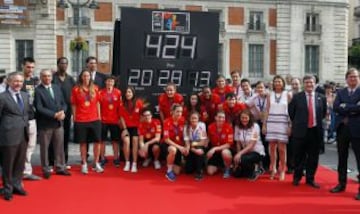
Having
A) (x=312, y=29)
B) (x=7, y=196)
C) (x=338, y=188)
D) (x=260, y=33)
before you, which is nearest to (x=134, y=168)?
(x=7, y=196)

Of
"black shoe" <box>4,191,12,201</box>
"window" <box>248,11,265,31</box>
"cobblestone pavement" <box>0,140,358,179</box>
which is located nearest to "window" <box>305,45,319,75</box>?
"window" <box>248,11,265,31</box>

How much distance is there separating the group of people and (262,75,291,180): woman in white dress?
0.05ft

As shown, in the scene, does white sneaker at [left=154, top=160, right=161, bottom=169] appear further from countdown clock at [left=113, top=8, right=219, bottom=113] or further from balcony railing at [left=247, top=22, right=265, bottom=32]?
balcony railing at [left=247, top=22, right=265, bottom=32]

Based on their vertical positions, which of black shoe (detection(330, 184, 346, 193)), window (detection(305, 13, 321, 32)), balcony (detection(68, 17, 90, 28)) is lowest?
black shoe (detection(330, 184, 346, 193))

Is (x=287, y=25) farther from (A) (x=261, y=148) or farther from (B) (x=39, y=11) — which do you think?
(A) (x=261, y=148)

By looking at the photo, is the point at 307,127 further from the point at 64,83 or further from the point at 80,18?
the point at 80,18

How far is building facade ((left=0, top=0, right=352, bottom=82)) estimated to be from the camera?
35281 mm

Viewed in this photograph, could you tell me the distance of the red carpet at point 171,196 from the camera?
6.05 m

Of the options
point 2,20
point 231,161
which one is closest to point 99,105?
point 231,161

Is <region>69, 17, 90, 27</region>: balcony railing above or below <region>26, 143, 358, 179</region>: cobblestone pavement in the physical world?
above

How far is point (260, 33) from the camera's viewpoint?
38.8 metres

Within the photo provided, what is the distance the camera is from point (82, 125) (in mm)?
8039

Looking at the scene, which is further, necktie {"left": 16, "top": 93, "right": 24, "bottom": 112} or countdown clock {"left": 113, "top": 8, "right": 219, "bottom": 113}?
countdown clock {"left": 113, "top": 8, "right": 219, "bottom": 113}

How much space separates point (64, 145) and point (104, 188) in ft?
5.90
